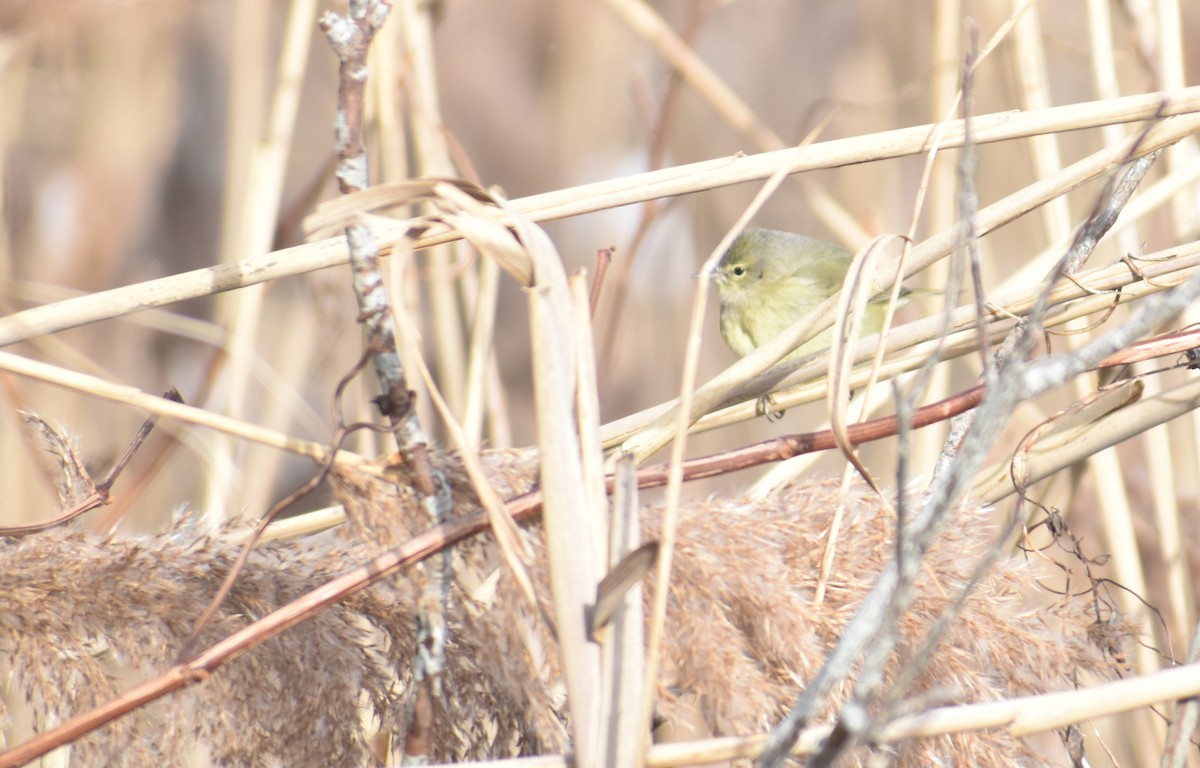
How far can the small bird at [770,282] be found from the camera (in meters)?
2.25

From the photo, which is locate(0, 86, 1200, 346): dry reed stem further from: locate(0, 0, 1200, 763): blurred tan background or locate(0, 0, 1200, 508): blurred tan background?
locate(0, 0, 1200, 508): blurred tan background

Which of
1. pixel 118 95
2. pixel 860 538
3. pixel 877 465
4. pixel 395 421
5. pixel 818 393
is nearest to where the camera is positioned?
pixel 395 421

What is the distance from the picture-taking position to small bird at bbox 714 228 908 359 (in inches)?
88.7

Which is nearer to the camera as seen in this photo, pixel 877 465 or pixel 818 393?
pixel 818 393

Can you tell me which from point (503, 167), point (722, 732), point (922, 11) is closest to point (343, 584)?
point (722, 732)

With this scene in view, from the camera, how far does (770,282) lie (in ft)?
7.57

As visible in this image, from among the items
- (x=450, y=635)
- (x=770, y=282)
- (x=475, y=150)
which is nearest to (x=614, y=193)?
(x=450, y=635)

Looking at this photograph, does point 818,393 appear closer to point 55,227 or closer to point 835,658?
point 835,658

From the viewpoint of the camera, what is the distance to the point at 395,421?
0.66m

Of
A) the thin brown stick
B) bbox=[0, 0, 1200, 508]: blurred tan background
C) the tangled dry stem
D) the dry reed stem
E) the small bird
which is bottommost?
the tangled dry stem

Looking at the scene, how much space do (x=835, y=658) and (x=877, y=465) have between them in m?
2.00

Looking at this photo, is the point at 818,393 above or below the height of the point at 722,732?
Answer: above

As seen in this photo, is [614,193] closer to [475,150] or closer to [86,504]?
[86,504]

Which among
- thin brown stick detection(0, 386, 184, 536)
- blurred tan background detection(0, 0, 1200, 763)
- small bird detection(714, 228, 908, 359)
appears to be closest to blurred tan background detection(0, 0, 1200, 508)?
blurred tan background detection(0, 0, 1200, 763)
